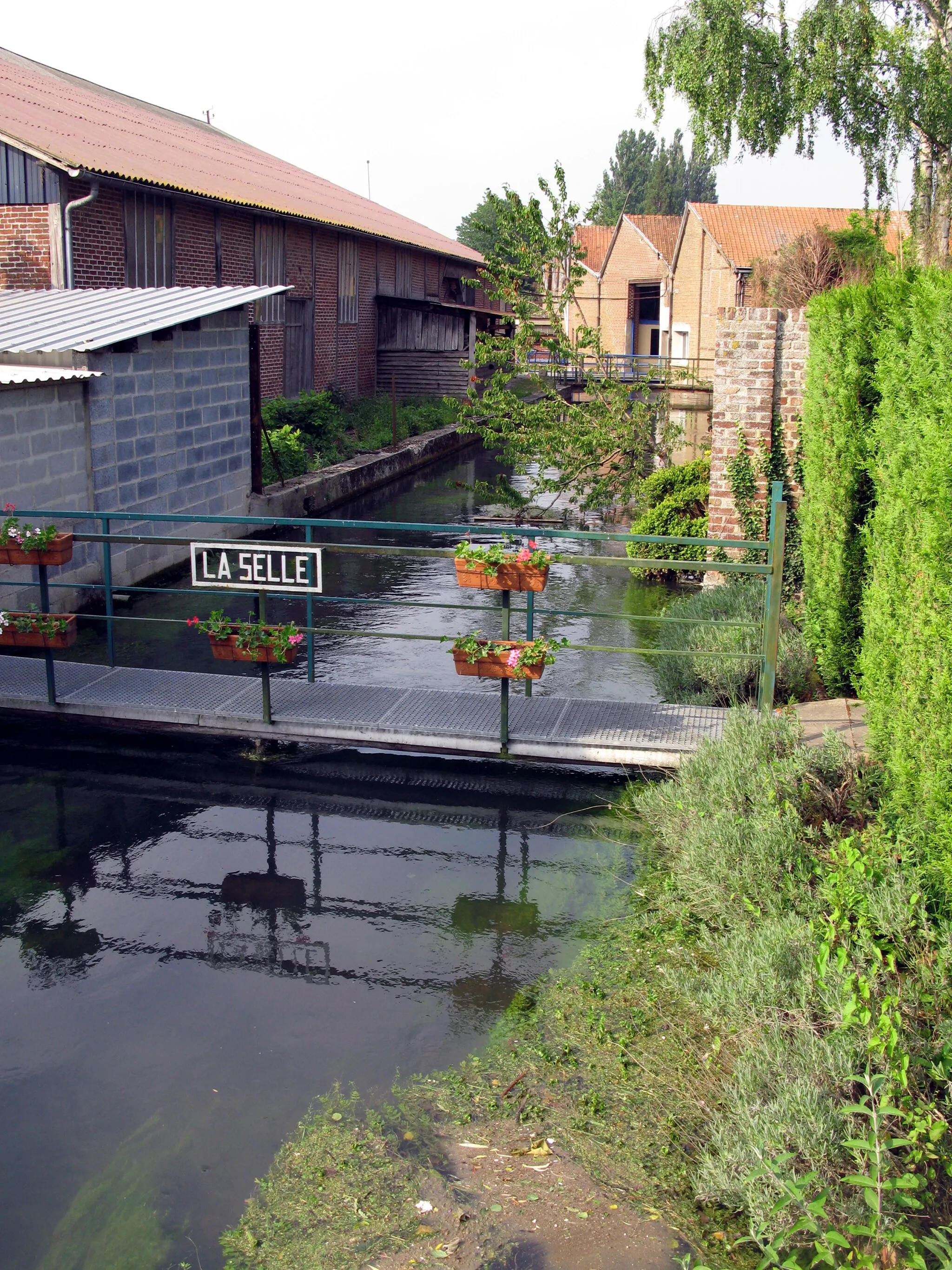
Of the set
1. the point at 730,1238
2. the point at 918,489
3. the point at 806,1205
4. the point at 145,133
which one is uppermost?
the point at 145,133

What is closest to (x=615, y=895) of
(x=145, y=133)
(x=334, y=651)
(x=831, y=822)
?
(x=831, y=822)

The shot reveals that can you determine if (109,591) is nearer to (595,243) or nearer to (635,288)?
(635,288)

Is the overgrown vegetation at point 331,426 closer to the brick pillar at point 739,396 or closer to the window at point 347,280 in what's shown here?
the window at point 347,280

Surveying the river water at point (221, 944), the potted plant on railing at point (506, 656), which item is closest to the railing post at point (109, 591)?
the river water at point (221, 944)

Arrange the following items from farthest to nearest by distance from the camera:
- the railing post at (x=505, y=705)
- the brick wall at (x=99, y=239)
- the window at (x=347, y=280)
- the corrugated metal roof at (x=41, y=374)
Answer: the window at (x=347, y=280), the brick wall at (x=99, y=239), the corrugated metal roof at (x=41, y=374), the railing post at (x=505, y=705)

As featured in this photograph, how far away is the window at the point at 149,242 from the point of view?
1580cm

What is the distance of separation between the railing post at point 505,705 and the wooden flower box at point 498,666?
0.07 metres

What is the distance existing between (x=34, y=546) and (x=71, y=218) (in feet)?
29.7

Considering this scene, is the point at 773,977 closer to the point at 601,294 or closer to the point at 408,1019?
the point at 408,1019

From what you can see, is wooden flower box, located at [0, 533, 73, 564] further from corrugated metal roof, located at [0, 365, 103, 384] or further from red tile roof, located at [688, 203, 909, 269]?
red tile roof, located at [688, 203, 909, 269]

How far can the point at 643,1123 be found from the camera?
3621 millimetres

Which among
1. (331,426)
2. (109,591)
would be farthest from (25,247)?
(109,591)

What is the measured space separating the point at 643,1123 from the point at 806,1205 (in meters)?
0.92

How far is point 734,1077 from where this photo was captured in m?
3.62
